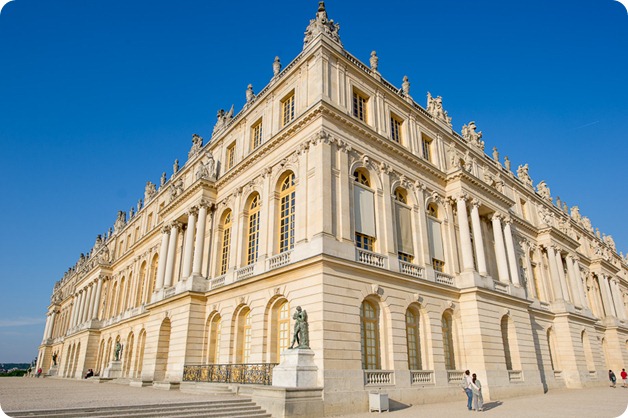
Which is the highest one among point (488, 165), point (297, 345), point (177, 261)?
point (488, 165)

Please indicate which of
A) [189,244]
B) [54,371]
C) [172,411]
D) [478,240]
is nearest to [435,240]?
[478,240]

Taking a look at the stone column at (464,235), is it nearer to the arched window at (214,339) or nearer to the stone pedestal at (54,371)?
the arched window at (214,339)

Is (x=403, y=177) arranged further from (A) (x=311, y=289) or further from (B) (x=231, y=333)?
(B) (x=231, y=333)

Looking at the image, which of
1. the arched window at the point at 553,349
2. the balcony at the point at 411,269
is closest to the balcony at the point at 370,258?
the balcony at the point at 411,269

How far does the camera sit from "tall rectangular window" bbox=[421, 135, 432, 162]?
2811 centimetres

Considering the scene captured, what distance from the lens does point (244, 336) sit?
22.3m

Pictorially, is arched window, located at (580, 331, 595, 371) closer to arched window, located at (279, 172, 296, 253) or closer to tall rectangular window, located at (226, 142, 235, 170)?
arched window, located at (279, 172, 296, 253)

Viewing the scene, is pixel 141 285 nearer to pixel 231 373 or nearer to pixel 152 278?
pixel 152 278

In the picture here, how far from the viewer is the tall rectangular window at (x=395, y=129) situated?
2573 centimetres

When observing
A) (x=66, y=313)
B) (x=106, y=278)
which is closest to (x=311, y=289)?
(x=106, y=278)

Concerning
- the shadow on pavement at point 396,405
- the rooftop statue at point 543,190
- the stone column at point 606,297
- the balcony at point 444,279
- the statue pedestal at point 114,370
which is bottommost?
the shadow on pavement at point 396,405

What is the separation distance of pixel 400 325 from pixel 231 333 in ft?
30.3

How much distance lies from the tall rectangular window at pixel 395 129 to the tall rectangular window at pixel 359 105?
248 centimetres

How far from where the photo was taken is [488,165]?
34562 millimetres
